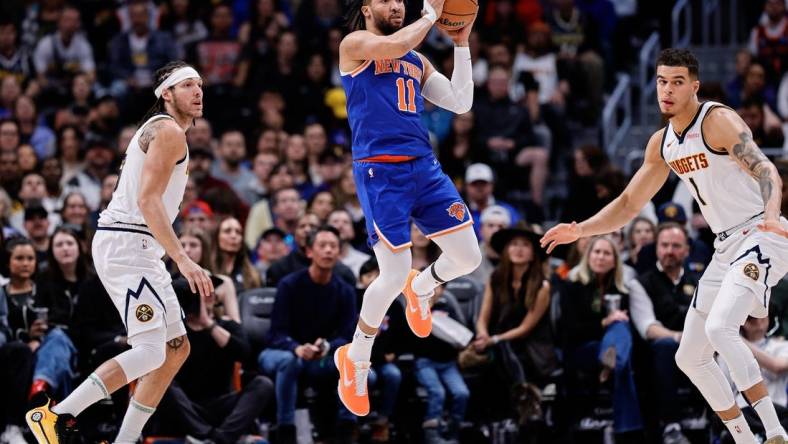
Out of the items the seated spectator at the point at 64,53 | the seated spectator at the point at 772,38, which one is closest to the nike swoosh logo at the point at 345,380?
the seated spectator at the point at 772,38

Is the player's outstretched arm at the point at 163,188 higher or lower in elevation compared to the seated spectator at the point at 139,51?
lower

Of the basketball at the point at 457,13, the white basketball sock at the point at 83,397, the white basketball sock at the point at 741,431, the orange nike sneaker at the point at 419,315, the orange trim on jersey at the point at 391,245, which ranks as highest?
the basketball at the point at 457,13

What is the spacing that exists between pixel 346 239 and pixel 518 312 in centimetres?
210

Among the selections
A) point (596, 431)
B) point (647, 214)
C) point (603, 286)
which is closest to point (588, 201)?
point (647, 214)

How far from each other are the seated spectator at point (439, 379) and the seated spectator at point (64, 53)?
777 cm

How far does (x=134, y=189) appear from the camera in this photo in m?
8.59

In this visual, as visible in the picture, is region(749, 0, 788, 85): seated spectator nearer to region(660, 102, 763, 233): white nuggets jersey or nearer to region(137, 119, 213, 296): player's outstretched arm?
region(660, 102, 763, 233): white nuggets jersey

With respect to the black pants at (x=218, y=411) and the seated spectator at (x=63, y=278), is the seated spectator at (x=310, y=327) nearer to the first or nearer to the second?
the black pants at (x=218, y=411)

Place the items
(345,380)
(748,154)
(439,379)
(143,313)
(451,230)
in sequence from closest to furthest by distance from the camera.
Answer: (748,154) → (143,313) → (451,230) → (345,380) → (439,379)

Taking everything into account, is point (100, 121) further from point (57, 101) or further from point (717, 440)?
point (717, 440)

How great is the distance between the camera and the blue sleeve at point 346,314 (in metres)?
11.7

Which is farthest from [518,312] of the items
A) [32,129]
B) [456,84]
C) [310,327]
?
[32,129]

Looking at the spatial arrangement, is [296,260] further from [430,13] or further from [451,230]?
[430,13]

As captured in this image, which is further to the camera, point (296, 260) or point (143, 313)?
point (296, 260)
